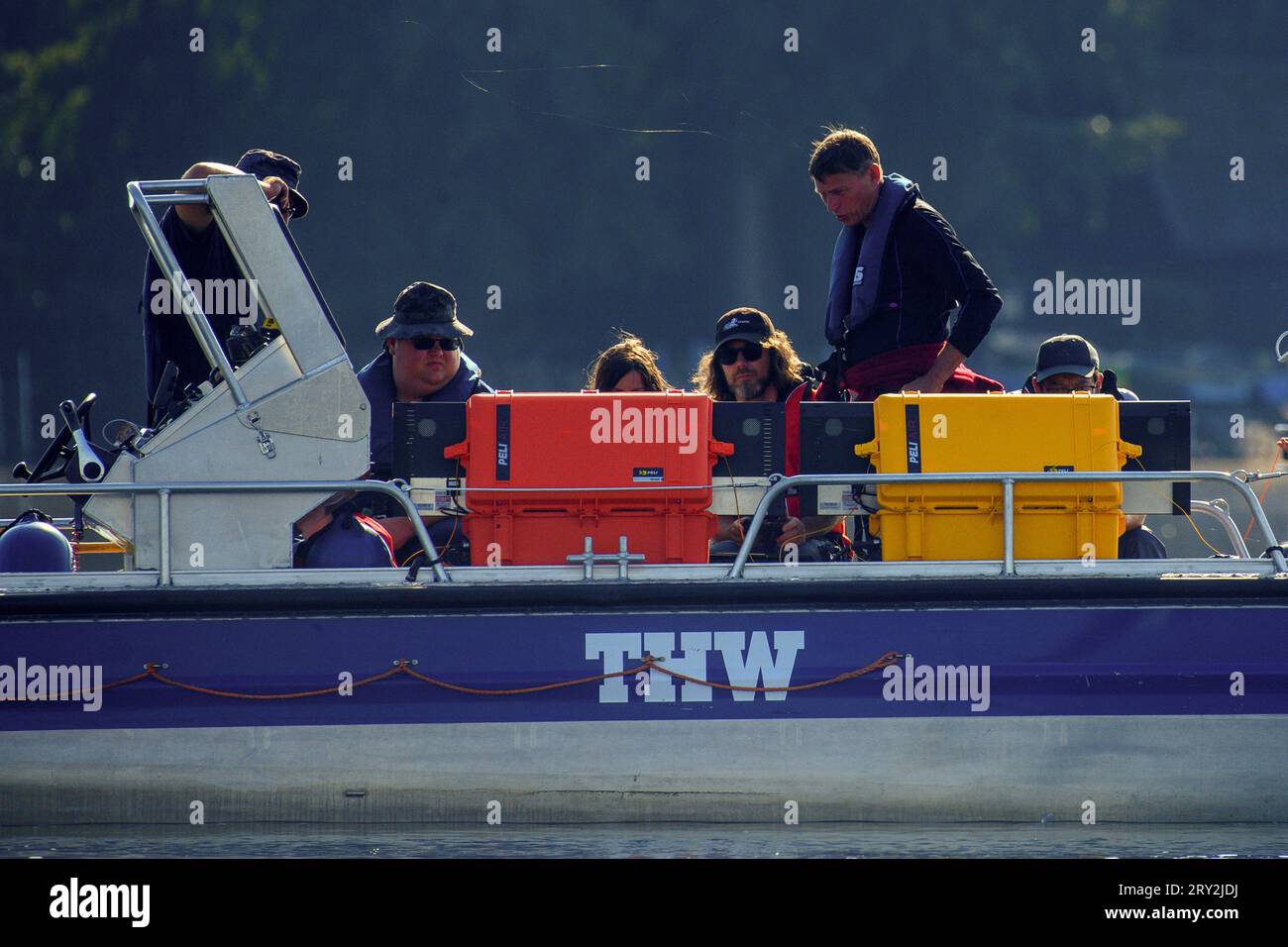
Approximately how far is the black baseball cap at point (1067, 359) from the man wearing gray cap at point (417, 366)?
6.66ft

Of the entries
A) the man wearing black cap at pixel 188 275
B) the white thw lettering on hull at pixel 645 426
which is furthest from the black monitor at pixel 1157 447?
the man wearing black cap at pixel 188 275

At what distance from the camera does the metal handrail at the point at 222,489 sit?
19.7 feet

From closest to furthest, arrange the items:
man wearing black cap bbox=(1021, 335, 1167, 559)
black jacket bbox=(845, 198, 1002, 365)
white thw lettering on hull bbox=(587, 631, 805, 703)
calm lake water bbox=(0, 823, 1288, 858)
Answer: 1. calm lake water bbox=(0, 823, 1288, 858)
2. white thw lettering on hull bbox=(587, 631, 805, 703)
3. black jacket bbox=(845, 198, 1002, 365)
4. man wearing black cap bbox=(1021, 335, 1167, 559)

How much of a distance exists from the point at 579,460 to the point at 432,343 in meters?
0.97

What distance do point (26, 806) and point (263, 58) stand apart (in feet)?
66.2

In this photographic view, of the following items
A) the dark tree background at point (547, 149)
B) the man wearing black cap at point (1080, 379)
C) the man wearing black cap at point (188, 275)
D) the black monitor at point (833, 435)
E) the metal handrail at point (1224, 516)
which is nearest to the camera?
the black monitor at point (833, 435)

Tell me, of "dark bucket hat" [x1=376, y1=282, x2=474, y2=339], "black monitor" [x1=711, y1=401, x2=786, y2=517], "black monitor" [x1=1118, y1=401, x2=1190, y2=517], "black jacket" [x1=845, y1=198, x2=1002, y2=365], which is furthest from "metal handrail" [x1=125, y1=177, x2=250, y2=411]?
"black monitor" [x1=1118, y1=401, x2=1190, y2=517]

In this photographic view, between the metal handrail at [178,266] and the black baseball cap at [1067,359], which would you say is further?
the black baseball cap at [1067,359]

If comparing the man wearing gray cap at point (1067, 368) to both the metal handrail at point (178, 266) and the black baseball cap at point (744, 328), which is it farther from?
the metal handrail at point (178, 266)

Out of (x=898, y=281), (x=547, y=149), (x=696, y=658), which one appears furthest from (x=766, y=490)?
(x=547, y=149)

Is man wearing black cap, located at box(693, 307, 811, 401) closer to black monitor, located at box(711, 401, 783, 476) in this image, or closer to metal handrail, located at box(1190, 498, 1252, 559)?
black monitor, located at box(711, 401, 783, 476)

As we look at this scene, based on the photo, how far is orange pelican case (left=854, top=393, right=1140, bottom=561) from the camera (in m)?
6.16

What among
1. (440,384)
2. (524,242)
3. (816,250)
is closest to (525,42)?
(524,242)

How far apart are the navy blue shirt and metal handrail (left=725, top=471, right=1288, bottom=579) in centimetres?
195
